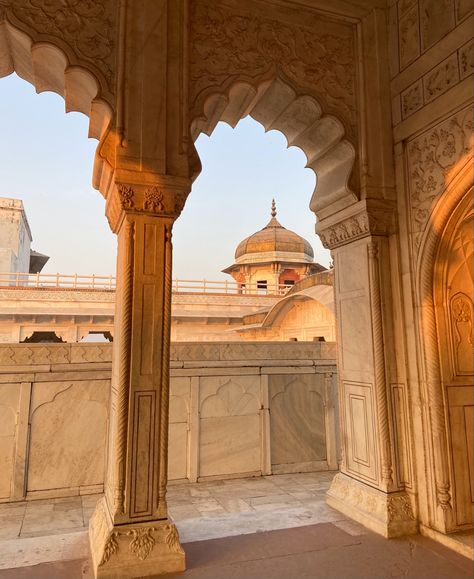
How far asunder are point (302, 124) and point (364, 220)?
97 centimetres

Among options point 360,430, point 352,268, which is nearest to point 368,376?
point 360,430

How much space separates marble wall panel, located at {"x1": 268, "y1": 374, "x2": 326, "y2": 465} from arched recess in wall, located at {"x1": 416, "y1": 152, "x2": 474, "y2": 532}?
228 centimetres

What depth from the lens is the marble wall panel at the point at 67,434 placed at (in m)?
4.36

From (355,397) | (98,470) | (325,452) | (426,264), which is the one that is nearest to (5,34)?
(426,264)

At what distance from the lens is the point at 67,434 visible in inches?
177

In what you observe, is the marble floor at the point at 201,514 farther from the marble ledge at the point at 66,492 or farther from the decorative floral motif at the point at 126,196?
the decorative floral motif at the point at 126,196

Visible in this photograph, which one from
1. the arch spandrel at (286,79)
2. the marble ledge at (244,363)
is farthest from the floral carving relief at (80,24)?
the marble ledge at (244,363)

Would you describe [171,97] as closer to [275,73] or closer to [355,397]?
[275,73]

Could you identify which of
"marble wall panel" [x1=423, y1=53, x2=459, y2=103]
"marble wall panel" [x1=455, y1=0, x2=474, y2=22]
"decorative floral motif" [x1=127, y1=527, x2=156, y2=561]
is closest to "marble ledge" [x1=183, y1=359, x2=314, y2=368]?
"decorative floral motif" [x1=127, y1=527, x2=156, y2=561]

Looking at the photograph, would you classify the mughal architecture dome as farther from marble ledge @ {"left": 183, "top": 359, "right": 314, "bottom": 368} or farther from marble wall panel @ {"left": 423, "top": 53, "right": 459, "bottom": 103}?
marble wall panel @ {"left": 423, "top": 53, "right": 459, "bottom": 103}

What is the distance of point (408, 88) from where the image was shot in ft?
11.1

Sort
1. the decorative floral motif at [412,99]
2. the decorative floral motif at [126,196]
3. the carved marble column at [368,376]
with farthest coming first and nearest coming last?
1. the decorative floral motif at [412,99]
2. the carved marble column at [368,376]
3. the decorative floral motif at [126,196]

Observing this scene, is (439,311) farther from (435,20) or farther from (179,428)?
(179,428)

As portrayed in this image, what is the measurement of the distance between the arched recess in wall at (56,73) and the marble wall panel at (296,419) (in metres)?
3.26
